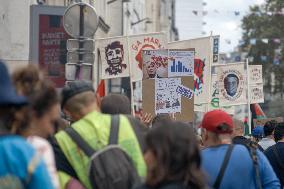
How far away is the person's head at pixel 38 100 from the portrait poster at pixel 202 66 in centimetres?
1228

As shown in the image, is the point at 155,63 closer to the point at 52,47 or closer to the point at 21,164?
the point at 52,47

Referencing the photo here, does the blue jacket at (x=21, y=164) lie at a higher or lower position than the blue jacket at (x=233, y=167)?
higher

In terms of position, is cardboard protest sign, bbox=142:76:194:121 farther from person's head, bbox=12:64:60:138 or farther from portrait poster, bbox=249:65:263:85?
portrait poster, bbox=249:65:263:85

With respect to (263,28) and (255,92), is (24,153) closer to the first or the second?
(255,92)

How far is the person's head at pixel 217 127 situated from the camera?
6.14 meters

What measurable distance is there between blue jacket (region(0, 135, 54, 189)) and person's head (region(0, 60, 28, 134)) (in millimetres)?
152

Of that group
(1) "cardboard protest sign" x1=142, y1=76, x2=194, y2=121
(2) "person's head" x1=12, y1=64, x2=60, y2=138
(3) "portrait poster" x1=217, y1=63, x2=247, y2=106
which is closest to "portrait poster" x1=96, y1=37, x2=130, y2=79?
(1) "cardboard protest sign" x1=142, y1=76, x2=194, y2=121

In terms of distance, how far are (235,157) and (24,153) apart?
2677 millimetres

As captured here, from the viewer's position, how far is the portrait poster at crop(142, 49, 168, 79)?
508 inches

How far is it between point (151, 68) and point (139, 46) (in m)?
3.19

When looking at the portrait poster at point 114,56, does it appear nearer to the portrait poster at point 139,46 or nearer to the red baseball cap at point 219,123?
the portrait poster at point 139,46

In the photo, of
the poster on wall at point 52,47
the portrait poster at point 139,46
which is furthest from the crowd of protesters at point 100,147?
the portrait poster at point 139,46

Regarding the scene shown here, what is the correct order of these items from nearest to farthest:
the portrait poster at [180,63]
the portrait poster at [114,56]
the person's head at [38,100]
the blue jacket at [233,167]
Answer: the person's head at [38,100], the blue jacket at [233,167], the portrait poster at [180,63], the portrait poster at [114,56]

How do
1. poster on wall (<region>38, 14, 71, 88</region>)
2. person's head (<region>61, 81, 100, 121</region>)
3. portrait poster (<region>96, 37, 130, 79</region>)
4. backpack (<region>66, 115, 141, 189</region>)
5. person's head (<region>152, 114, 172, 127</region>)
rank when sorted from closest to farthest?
person's head (<region>152, 114, 172, 127</region>)
backpack (<region>66, 115, 141, 189</region>)
person's head (<region>61, 81, 100, 121</region>)
poster on wall (<region>38, 14, 71, 88</region>)
portrait poster (<region>96, 37, 130, 79</region>)
